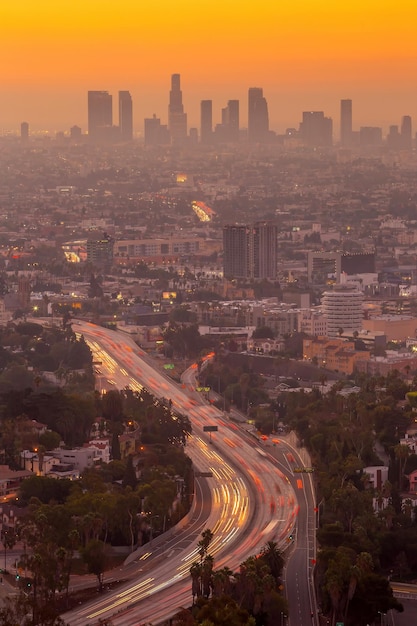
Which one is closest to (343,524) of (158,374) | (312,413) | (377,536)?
(377,536)

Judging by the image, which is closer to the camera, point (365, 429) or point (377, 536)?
point (377, 536)

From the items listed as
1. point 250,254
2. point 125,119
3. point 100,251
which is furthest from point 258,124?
point 250,254

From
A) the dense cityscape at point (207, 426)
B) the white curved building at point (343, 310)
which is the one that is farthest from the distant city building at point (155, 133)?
the white curved building at point (343, 310)

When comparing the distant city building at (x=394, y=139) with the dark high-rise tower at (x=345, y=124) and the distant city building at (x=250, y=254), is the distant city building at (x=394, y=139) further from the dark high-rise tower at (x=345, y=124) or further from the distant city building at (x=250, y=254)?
the distant city building at (x=250, y=254)

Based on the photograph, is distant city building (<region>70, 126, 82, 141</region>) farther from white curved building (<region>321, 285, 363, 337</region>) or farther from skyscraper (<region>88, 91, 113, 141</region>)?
white curved building (<region>321, 285, 363, 337</region>)

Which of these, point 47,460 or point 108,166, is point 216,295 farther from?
point 108,166

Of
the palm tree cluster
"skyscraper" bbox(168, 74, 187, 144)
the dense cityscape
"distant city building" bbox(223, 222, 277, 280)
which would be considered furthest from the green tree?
"skyscraper" bbox(168, 74, 187, 144)
